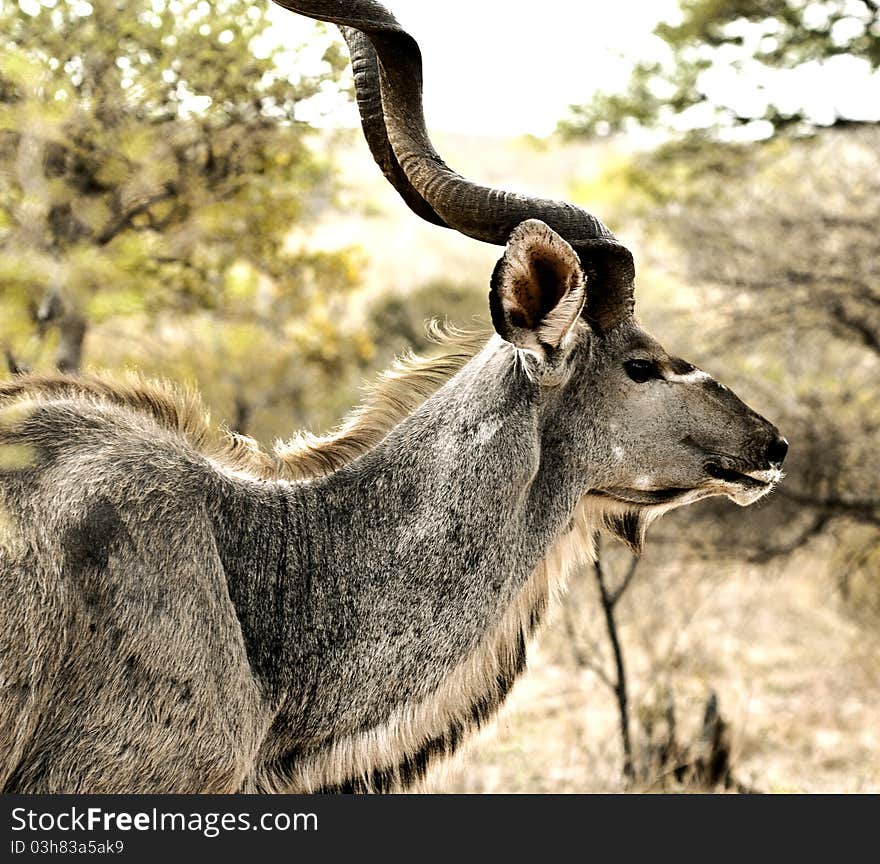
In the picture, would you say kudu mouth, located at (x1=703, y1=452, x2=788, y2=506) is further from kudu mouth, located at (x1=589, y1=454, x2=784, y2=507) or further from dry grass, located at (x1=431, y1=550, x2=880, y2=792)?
dry grass, located at (x1=431, y1=550, x2=880, y2=792)

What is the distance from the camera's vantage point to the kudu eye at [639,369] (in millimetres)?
4668

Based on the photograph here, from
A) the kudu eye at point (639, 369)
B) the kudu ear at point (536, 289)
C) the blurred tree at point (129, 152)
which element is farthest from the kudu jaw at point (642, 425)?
the blurred tree at point (129, 152)

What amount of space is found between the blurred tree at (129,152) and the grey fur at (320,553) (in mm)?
1467

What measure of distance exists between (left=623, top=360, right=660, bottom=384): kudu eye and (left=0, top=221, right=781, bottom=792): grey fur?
3 cm

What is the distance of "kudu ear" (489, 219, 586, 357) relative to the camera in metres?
4.16

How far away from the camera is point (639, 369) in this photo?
15.4 feet

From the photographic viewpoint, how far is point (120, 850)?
4.02 metres

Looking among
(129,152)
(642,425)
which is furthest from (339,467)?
(129,152)

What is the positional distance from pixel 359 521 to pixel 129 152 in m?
3.10

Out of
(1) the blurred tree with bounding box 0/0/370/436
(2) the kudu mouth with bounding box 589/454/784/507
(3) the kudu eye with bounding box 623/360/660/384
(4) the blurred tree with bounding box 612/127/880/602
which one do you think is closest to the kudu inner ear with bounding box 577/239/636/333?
(3) the kudu eye with bounding box 623/360/660/384

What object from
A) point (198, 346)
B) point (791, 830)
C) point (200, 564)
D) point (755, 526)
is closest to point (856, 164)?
point (755, 526)

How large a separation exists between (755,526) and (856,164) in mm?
3944

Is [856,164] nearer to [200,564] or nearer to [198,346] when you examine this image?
[198,346]

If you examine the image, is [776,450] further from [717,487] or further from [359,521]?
[359,521]
